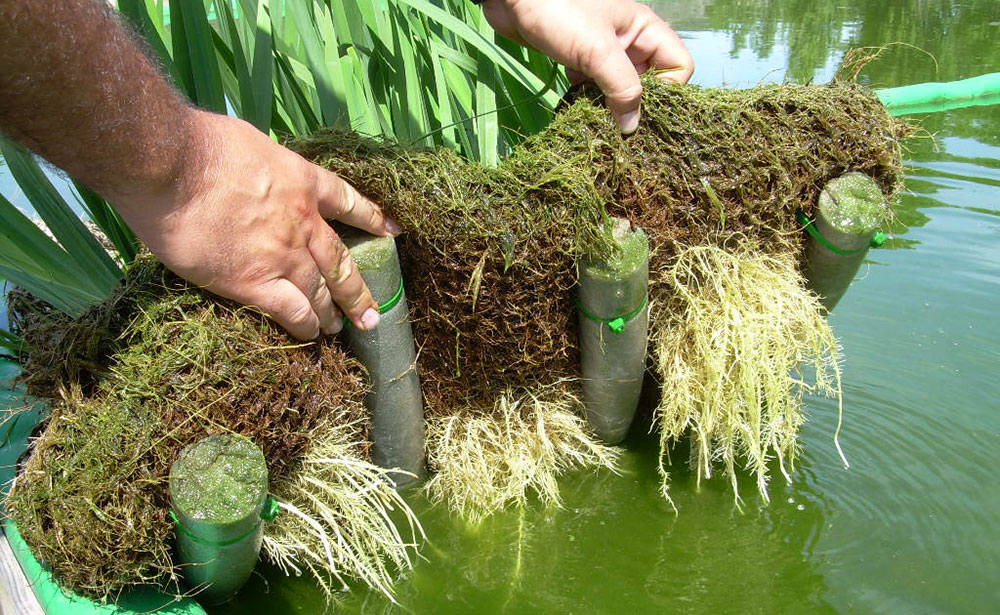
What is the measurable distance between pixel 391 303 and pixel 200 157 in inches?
21.4

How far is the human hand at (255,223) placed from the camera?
5.03ft

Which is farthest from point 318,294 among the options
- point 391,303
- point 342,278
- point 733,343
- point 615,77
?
point 733,343

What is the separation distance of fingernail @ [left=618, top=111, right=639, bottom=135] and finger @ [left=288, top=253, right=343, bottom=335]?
0.79 m

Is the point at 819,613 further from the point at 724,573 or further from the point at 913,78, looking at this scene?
the point at 913,78

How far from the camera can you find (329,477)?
192 centimetres

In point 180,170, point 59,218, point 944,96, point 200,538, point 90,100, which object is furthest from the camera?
point 944,96

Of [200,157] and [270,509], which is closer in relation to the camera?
[200,157]

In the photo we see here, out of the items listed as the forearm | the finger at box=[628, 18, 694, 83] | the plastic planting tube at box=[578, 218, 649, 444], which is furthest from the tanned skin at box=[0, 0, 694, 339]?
the plastic planting tube at box=[578, 218, 649, 444]

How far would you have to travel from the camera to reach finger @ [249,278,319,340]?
5.54 feet

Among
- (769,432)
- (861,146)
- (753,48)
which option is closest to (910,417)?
(769,432)

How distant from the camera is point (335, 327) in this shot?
186cm

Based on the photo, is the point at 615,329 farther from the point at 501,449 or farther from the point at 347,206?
the point at 347,206

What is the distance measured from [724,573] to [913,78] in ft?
21.0

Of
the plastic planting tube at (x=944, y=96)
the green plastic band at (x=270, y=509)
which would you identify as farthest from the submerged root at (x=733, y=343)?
the plastic planting tube at (x=944, y=96)
